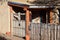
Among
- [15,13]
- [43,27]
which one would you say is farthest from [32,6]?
[15,13]

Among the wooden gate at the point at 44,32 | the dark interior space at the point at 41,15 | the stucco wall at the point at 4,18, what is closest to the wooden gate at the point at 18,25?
the dark interior space at the point at 41,15

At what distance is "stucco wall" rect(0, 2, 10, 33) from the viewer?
21.4 metres

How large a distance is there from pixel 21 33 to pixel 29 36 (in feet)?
8.06

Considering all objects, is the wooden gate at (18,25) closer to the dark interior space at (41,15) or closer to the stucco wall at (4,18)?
the dark interior space at (41,15)

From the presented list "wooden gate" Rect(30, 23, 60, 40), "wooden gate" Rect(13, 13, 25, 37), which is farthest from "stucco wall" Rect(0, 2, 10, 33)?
"wooden gate" Rect(30, 23, 60, 40)

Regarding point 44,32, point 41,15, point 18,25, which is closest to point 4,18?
point 18,25

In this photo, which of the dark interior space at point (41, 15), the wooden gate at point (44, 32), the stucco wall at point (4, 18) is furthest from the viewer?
the stucco wall at point (4, 18)

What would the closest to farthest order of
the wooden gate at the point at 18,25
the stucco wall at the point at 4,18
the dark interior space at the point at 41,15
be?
the wooden gate at the point at 18,25 → the dark interior space at the point at 41,15 → the stucco wall at the point at 4,18

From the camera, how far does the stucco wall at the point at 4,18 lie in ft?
70.2

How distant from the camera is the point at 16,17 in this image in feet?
66.2

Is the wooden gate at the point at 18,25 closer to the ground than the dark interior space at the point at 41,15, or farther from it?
closer to the ground

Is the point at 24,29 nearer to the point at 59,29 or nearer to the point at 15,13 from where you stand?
the point at 15,13

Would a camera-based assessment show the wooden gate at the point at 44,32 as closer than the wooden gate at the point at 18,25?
Yes

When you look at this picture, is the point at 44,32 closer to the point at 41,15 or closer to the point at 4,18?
the point at 41,15
